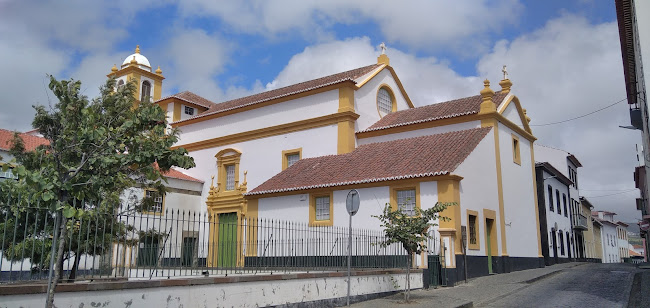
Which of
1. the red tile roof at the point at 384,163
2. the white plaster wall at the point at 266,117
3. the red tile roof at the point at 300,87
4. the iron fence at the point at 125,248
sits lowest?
the iron fence at the point at 125,248

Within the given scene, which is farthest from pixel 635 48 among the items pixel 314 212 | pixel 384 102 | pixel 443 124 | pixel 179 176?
pixel 179 176

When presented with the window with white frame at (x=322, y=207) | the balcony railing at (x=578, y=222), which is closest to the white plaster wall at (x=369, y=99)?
the window with white frame at (x=322, y=207)

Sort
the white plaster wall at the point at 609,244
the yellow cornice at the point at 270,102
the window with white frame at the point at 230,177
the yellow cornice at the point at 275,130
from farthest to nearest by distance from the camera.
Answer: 1. the white plaster wall at the point at 609,244
2. the window with white frame at the point at 230,177
3. the yellow cornice at the point at 270,102
4. the yellow cornice at the point at 275,130

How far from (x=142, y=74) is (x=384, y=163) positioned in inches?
850

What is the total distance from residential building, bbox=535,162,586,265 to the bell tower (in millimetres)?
24910

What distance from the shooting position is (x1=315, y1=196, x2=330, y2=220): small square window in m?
20.7

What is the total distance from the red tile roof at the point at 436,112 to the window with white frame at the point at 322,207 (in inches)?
182

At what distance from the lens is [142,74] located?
35250 millimetres

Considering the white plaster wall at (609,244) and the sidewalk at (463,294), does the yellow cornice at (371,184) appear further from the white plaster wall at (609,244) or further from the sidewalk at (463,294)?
the white plaster wall at (609,244)

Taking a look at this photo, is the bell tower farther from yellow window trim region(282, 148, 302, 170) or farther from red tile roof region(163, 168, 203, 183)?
yellow window trim region(282, 148, 302, 170)

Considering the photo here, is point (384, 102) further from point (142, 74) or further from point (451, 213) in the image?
point (142, 74)

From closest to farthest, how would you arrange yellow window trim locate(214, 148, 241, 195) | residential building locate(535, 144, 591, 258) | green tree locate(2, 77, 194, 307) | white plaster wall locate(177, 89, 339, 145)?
1. green tree locate(2, 77, 194, 307)
2. white plaster wall locate(177, 89, 339, 145)
3. yellow window trim locate(214, 148, 241, 195)
4. residential building locate(535, 144, 591, 258)

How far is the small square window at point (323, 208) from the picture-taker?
20672 mm

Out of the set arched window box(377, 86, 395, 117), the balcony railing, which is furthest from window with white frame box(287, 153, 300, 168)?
the balcony railing
